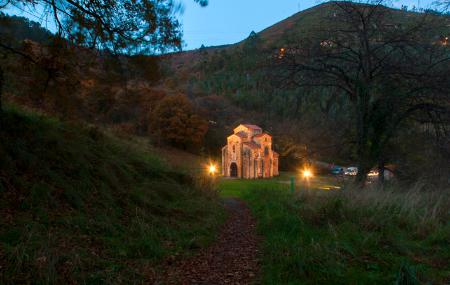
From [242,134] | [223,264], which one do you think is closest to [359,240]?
[223,264]

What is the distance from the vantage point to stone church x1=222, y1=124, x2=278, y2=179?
139 feet

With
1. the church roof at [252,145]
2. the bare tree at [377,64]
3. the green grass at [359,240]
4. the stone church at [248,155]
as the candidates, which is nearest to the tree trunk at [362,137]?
the bare tree at [377,64]

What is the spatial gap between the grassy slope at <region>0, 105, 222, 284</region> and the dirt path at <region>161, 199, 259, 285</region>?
31 centimetres

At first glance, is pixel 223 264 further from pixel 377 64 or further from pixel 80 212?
pixel 377 64

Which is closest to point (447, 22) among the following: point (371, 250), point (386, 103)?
point (386, 103)

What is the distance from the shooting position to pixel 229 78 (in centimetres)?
7775

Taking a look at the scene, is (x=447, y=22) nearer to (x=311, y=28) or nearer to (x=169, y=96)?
(x=311, y=28)

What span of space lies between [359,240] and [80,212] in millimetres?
4861

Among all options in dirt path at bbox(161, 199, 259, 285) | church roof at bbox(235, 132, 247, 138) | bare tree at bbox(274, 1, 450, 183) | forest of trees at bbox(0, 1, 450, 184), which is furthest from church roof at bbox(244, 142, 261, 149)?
dirt path at bbox(161, 199, 259, 285)

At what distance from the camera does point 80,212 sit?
19.3 feet

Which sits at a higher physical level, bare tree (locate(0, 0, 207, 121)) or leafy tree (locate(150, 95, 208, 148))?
leafy tree (locate(150, 95, 208, 148))

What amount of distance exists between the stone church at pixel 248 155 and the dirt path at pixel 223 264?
3486 centimetres

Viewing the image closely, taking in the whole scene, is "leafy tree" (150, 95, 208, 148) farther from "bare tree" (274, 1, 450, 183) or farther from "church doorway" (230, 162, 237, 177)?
"bare tree" (274, 1, 450, 183)

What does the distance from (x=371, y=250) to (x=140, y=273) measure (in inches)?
139
